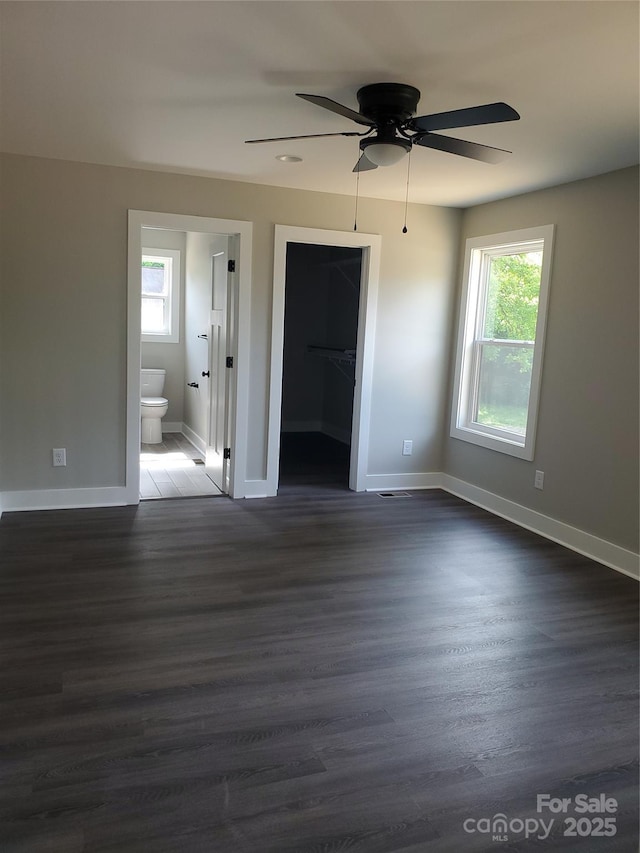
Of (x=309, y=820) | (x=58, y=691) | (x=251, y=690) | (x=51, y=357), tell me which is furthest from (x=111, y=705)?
(x=51, y=357)

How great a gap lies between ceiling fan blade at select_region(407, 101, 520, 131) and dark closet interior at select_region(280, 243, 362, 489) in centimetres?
473

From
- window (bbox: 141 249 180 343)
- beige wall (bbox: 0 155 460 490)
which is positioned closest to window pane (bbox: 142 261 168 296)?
window (bbox: 141 249 180 343)

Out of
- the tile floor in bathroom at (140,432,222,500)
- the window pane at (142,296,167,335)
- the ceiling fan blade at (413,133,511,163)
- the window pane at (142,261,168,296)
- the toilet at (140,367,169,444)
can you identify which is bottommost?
the tile floor in bathroom at (140,432,222,500)

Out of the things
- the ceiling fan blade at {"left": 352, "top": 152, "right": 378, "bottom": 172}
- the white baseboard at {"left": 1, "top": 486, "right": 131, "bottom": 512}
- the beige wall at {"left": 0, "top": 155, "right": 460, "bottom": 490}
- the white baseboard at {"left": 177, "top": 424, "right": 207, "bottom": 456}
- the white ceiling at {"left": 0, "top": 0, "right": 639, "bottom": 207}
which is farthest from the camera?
the white baseboard at {"left": 177, "top": 424, "right": 207, "bottom": 456}

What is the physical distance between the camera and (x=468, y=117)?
256 cm

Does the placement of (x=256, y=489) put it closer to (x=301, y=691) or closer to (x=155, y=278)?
(x=301, y=691)

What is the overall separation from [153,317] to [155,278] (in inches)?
17.6

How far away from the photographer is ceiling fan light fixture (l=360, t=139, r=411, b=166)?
113 inches

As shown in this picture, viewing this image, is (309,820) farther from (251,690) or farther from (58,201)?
(58,201)

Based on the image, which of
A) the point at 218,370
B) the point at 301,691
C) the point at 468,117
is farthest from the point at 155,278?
the point at 301,691

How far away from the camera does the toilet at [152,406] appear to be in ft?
22.8

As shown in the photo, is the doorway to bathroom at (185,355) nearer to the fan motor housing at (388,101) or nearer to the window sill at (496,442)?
the window sill at (496,442)

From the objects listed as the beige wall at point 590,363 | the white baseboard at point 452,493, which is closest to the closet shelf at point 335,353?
the white baseboard at point 452,493

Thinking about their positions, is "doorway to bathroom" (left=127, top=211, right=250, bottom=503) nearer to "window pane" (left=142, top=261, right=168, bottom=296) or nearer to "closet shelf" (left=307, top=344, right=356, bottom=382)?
"window pane" (left=142, top=261, right=168, bottom=296)
